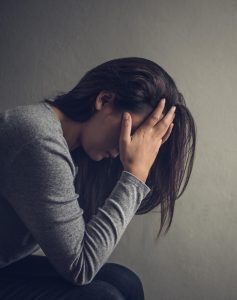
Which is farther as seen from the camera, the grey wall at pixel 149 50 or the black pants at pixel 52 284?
the grey wall at pixel 149 50

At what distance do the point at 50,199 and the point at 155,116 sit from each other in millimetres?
301

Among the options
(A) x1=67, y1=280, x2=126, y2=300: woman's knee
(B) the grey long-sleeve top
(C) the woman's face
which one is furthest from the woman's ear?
(A) x1=67, y1=280, x2=126, y2=300: woman's knee

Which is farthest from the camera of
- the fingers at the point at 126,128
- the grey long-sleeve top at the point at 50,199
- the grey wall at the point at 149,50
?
the grey wall at the point at 149,50

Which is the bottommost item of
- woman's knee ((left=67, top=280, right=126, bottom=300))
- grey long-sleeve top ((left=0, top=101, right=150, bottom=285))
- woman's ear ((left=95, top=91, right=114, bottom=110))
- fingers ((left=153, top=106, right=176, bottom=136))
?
woman's knee ((left=67, top=280, right=126, bottom=300))

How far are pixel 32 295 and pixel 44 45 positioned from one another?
0.80m

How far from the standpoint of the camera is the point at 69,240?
2.38 ft

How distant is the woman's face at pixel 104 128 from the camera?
86cm

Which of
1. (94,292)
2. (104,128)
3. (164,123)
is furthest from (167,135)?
(94,292)

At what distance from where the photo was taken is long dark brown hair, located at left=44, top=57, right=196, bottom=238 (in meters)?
0.84

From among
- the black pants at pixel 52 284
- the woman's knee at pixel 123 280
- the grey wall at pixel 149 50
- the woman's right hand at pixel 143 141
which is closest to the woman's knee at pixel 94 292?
the black pants at pixel 52 284

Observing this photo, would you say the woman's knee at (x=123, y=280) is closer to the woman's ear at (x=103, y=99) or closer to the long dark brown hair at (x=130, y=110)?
the long dark brown hair at (x=130, y=110)

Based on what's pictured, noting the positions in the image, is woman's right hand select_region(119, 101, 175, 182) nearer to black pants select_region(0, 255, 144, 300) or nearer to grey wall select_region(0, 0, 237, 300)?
black pants select_region(0, 255, 144, 300)

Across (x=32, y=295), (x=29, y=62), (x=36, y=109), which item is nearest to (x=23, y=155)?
(x=36, y=109)

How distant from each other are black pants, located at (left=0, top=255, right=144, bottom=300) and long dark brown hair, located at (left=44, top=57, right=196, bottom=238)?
203mm
